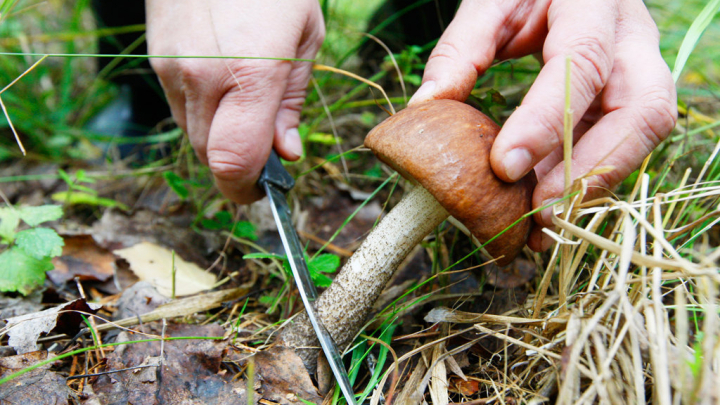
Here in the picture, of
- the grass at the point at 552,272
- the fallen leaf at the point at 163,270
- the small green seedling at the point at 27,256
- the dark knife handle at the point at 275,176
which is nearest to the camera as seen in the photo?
the grass at the point at 552,272

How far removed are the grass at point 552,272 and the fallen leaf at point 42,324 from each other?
2.17 feet

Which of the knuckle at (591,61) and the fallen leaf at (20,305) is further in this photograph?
the fallen leaf at (20,305)

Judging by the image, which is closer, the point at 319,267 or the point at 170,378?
the point at 170,378

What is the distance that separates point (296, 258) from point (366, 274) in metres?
0.33

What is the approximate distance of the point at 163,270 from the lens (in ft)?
7.02

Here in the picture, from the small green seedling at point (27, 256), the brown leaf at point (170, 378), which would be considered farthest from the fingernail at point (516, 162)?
the small green seedling at point (27, 256)

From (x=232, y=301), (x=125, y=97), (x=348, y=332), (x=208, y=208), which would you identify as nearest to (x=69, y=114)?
(x=125, y=97)

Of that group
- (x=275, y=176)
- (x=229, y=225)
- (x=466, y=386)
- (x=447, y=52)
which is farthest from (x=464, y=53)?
(x=229, y=225)

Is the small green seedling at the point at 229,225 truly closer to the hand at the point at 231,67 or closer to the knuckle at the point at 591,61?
the hand at the point at 231,67

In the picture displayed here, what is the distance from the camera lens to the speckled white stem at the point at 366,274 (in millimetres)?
1603

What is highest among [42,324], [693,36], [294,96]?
[693,36]

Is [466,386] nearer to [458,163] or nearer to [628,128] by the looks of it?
[458,163]

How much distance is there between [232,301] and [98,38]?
3.04m

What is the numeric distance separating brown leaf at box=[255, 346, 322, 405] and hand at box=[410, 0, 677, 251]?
1.05 m
